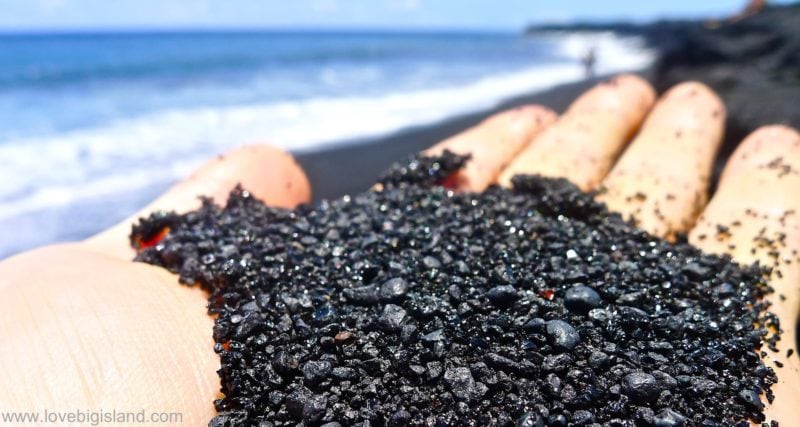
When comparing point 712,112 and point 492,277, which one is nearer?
point 492,277

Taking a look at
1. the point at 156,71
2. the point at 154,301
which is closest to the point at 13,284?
the point at 154,301

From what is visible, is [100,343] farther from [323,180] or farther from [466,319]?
[323,180]

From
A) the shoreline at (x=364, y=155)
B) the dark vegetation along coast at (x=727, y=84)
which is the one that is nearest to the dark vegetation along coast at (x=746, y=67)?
the dark vegetation along coast at (x=727, y=84)

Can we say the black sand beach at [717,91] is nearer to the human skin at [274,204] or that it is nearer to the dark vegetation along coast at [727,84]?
the dark vegetation along coast at [727,84]

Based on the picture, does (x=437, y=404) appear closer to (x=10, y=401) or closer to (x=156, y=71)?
(x=10, y=401)

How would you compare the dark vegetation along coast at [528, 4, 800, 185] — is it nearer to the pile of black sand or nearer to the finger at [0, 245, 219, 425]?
the pile of black sand

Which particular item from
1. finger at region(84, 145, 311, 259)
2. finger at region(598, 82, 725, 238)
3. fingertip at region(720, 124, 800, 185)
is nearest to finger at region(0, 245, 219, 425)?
finger at region(84, 145, 311, 259)
